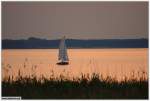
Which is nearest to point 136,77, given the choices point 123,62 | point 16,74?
point 123,62

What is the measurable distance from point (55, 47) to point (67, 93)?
1.86 ft

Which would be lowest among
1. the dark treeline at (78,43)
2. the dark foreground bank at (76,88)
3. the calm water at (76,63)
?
the dark foreground bank at (76,88)

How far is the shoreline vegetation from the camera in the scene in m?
12.0

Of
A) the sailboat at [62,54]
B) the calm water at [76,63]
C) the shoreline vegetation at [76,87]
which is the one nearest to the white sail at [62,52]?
the sailboat at [62,54]

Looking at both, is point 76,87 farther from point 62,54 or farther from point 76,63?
point 62,54

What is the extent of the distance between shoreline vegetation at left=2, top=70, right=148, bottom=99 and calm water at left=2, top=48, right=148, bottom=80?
2.2 inches

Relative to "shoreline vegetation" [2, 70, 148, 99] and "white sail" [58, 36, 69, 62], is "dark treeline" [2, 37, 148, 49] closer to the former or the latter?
"white sail" [58, 36, 69, 62]

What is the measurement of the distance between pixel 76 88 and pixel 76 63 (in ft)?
0.91

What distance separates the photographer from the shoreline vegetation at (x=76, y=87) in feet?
39.3

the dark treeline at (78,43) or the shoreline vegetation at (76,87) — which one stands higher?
the dark treeline at (78,43)

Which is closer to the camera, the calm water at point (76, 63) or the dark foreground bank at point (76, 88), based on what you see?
the dark foreground bank at point (76, 88)

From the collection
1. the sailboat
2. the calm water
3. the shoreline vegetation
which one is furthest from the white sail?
the shoreline vegetation

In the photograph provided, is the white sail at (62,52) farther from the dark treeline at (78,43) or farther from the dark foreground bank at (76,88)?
the dark foreground bank at (76,88)

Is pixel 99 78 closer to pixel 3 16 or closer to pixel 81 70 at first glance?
pixel 81 70
